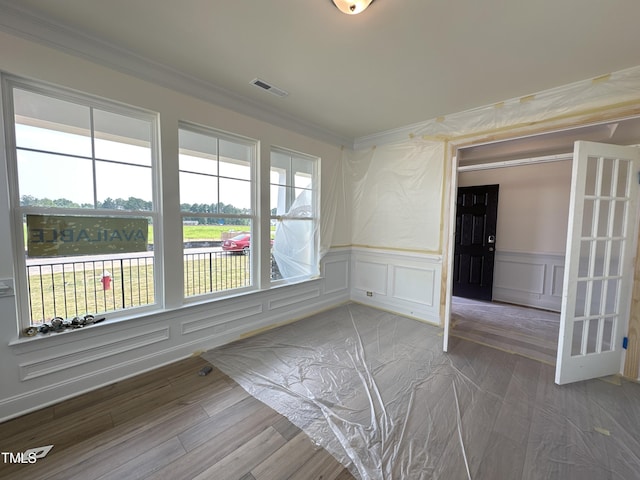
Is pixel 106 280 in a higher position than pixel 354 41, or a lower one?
lower

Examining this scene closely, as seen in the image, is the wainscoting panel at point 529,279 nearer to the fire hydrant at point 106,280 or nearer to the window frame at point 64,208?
the window frame at point 64,208

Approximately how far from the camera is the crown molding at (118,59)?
156cm

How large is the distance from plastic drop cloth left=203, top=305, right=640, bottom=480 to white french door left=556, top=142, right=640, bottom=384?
23 cm

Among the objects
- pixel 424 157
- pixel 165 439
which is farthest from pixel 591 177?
pixel 165 439

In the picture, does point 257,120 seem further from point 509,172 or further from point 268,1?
point 509,172

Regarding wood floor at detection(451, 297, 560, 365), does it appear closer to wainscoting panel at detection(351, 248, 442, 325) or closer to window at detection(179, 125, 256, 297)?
wainscoting panel at detection(351, 248, 442, 325)

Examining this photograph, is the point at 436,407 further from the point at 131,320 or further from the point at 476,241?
the point at 476,241

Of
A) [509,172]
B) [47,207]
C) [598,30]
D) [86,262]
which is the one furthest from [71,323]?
[509,172]

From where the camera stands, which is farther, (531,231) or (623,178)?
(531,231)

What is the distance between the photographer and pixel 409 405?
1.80 meters

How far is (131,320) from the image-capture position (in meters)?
2.03

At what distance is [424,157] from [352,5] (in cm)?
220

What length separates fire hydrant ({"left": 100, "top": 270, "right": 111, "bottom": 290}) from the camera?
2037 mm

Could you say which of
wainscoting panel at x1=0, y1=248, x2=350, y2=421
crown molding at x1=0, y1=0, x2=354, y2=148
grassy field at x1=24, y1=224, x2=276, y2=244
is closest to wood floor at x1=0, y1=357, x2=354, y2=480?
wainscoting panel at x1=0, y1=248, x2=350, y2=421
